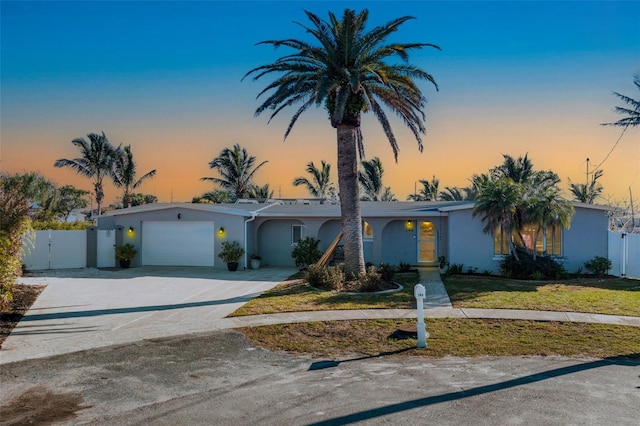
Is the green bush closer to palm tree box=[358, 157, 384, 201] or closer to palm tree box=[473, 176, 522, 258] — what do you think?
palm tree box=[473, 176, 522, 258]

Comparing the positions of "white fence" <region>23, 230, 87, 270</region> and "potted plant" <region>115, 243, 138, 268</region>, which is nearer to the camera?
"white fence" <region>23, 230, 87, 270</region>

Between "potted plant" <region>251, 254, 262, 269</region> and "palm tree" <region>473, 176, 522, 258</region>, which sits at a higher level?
"palm tree" <region>473, 176, 522, 258</region>

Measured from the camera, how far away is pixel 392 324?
10109 mm

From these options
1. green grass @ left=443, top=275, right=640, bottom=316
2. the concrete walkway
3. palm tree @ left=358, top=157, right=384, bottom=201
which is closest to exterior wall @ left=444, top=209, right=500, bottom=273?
green grass @ left=443, top=275, right=640, bottom=316

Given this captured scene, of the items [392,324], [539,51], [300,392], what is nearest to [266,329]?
[392,324]

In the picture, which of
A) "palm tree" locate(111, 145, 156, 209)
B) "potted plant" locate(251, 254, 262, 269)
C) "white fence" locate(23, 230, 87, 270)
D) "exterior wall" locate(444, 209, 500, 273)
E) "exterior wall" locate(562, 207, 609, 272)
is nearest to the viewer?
"exterior wall" locate(562, 207, 609, 272)

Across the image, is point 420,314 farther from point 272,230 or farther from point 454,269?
point 272,230

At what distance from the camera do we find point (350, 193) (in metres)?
15.6

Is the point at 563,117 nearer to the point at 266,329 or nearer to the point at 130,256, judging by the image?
the point at 266,329

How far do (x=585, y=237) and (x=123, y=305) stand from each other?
667 inches

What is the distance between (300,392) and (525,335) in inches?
203

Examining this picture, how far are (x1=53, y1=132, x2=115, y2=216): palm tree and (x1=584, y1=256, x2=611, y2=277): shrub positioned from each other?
3360 centimetres

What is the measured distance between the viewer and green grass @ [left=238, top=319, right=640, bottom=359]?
8.07m

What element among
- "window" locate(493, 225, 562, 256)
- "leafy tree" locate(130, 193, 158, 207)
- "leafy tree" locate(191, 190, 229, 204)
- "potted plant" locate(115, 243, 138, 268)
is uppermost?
"leafy tree" locate(130, 193, 158, 207)
